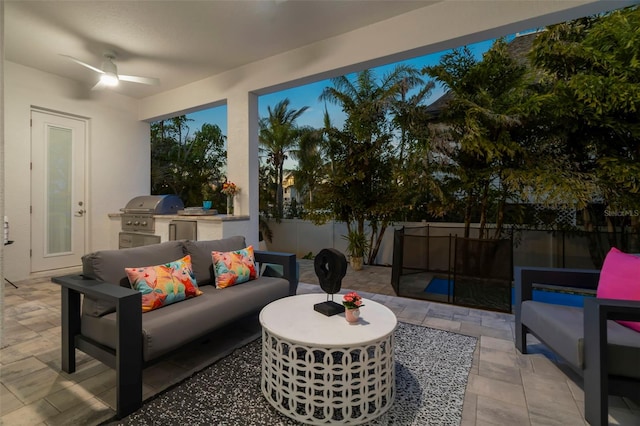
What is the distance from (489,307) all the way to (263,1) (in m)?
4.20

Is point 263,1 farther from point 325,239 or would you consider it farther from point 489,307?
point 325,239

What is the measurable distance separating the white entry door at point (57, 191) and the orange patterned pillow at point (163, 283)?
13.5 feet

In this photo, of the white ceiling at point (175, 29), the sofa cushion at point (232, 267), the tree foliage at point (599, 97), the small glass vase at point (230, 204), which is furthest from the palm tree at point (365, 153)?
the sofa cushion at point (232, 267)

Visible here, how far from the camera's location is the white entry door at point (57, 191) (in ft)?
15.7

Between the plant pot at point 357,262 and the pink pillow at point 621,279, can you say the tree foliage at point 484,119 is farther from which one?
the plant pot at point 357,262

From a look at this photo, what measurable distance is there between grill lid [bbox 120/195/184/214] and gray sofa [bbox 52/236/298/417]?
2608 millimetres

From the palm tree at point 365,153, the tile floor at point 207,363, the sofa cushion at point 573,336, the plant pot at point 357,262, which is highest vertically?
the palm tree at point 365,153

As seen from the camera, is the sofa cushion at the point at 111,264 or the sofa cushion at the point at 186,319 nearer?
the sofa cushion at the point at 186,319

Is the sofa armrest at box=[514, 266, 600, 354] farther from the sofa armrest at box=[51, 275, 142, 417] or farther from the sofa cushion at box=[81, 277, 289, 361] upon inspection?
the sofa armrest at box=[51, 275, 142, 417]

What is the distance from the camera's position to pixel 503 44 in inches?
152

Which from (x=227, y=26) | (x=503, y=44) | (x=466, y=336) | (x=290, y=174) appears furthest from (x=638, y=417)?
(x=290, y=174)

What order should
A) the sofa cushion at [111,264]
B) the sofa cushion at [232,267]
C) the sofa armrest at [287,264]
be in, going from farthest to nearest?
the sofa armrest at [287,264] < the sofa cushion at [232,267] < the sofa cushion at [111,264]

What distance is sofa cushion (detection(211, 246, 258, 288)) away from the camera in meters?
2.66

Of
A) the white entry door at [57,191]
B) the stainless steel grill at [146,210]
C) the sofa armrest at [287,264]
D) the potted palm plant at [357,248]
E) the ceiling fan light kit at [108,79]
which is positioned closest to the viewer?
the sofa armrest at [287,264]
